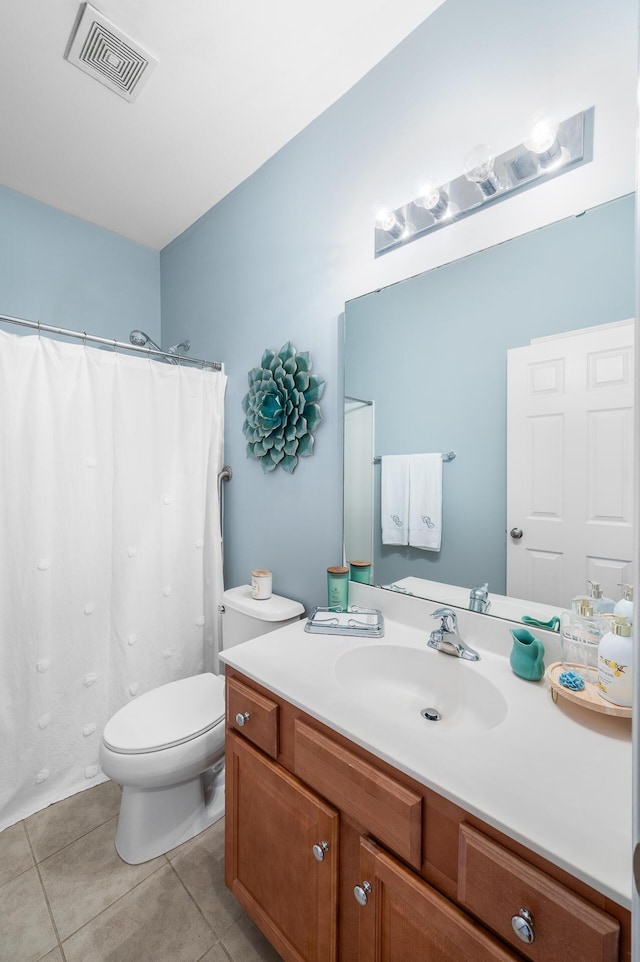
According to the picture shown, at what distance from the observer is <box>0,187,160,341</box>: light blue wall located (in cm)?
197

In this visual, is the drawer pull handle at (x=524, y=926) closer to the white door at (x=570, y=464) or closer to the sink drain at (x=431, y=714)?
the sink drain at (x=431, y=714)

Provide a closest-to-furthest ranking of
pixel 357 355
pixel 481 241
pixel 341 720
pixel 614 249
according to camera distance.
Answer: pixel 341 720, pixel 614 249, pixel 481 241, pixel 357 355

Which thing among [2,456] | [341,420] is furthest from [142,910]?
[341,420]

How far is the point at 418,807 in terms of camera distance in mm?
694

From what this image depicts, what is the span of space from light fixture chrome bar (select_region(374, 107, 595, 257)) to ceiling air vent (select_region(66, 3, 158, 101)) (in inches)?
38.3

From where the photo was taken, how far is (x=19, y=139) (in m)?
1.67

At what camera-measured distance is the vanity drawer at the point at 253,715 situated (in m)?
0.98

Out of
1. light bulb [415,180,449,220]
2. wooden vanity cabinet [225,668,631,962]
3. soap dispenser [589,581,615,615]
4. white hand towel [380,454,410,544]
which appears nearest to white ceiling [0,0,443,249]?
light bulb [415,180,449,220]

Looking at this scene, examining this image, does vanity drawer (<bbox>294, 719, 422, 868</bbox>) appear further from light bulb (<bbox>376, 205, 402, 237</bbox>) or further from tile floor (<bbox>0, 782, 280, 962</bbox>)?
light bulb (<bbox>376, 205, 402, 237</bbox>)

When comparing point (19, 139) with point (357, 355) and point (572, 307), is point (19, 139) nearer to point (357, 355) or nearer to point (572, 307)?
point (357, 355)

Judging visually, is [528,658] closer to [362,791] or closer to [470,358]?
[362,791]

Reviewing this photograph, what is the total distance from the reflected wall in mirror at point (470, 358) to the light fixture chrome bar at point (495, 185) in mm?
135

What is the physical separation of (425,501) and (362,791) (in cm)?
77

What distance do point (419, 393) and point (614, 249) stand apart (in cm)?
57
